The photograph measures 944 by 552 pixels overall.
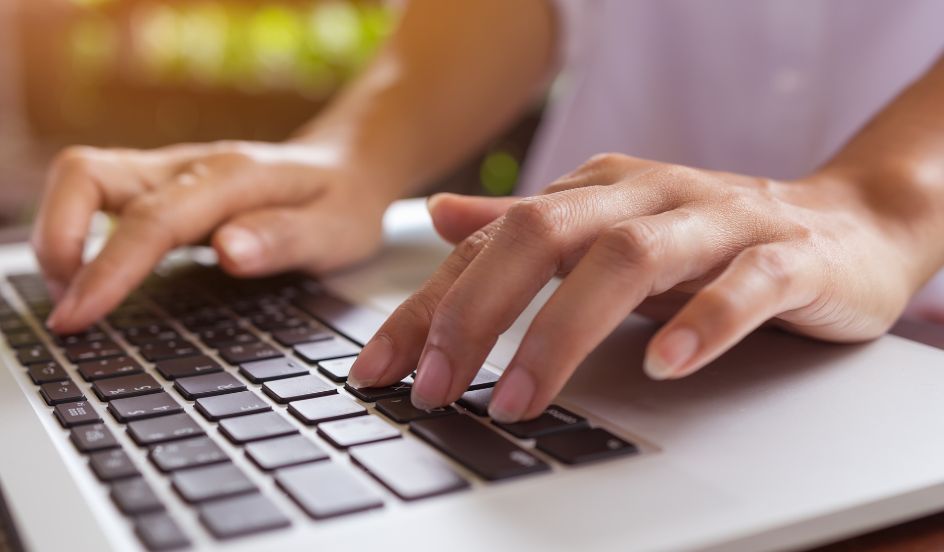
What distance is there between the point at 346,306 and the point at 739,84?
0.55m

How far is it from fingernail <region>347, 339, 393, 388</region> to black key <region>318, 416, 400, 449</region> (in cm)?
3

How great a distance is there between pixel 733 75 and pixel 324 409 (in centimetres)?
70

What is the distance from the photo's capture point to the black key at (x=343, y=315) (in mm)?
534

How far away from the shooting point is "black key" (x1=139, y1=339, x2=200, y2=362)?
0.49 m

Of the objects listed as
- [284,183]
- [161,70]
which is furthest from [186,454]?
[161,70]

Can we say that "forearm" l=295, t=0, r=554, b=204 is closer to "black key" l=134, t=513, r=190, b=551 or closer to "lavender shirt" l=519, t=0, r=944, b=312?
"lavender shirt" l=519, t=0, r=944, b=312

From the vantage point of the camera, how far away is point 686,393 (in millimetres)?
425

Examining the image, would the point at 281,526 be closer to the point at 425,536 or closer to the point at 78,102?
the point at 425,536

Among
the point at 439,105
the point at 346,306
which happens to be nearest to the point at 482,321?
the point at 346,306

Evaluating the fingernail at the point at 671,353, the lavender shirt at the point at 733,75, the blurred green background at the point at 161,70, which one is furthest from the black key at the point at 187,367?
the blurred green background at the point at 161,70

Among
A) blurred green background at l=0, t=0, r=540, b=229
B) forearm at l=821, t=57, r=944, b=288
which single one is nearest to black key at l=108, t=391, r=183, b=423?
forearm at l=821, t=57, r=944, b=288

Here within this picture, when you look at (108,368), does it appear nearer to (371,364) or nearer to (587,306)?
(371,364)

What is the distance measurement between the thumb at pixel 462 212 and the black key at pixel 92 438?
0.72ft

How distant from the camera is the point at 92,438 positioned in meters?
0.37
